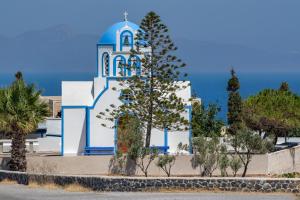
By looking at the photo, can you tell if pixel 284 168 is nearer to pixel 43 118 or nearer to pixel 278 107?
pixel 278 107

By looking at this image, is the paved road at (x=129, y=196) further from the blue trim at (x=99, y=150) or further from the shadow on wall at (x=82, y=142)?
the shadow on wall at (x=82, y=142)

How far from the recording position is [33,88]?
116ft

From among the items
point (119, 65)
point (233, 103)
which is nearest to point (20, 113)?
point (119, 65)

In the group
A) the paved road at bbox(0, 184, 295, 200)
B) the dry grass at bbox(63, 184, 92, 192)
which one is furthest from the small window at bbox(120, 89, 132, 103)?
the paved road at bbox(0, 184, 295, 200)

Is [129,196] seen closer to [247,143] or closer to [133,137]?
[133,137]

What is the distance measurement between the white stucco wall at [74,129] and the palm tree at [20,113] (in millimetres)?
7096

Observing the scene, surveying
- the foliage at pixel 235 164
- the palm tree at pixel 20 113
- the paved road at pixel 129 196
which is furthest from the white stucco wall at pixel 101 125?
the paved road at pixel 129 196

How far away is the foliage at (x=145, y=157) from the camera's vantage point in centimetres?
3659

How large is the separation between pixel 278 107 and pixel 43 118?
45.5 feet

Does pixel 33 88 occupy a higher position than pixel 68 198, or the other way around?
pixel 33 88

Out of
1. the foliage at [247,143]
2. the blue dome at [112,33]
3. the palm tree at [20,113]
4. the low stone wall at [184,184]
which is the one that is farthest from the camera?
the blue dome at [112,33]

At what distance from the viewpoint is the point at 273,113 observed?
44.2 m

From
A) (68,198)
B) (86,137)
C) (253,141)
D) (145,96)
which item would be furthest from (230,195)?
(86,137)

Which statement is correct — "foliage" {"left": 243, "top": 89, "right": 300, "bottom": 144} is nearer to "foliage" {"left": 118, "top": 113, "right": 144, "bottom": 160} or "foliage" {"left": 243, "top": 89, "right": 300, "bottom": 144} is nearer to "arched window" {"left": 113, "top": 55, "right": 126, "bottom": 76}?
"arched window" {"left": 113, "top": 55, "right": 126, "bottom": 76}
